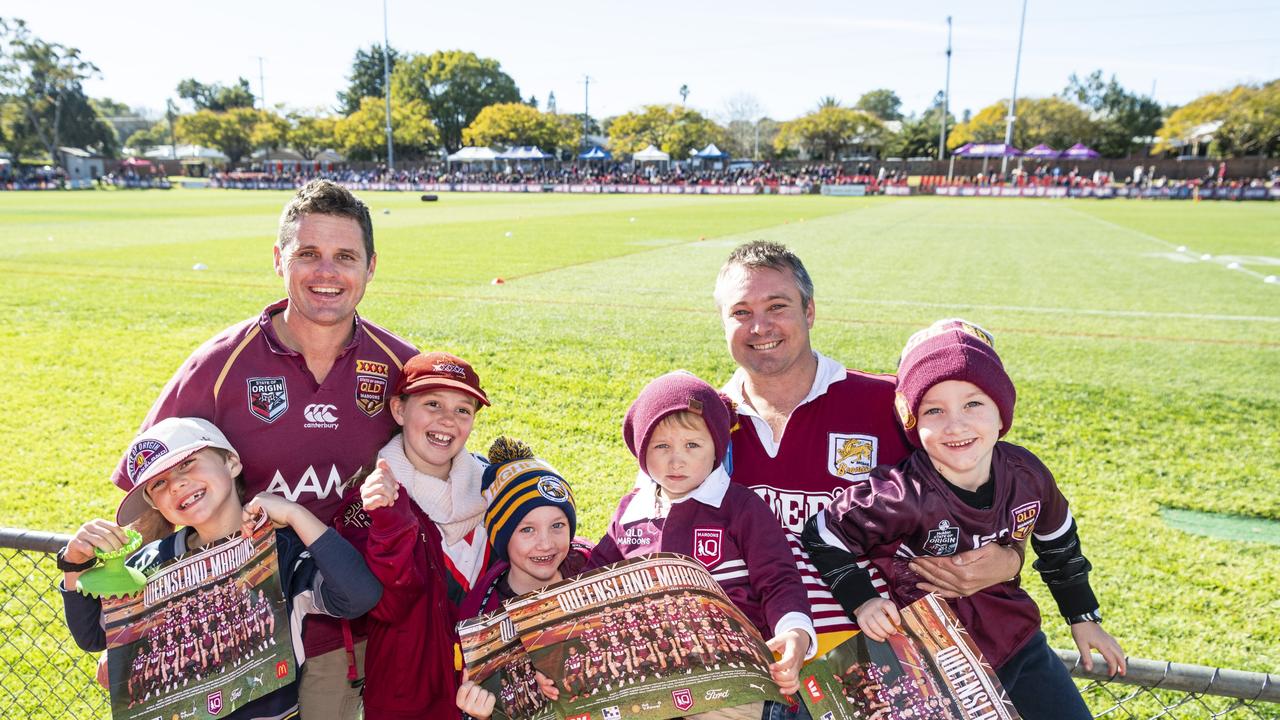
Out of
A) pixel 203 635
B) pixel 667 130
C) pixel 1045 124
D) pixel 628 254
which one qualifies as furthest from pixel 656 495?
pixel 667 130

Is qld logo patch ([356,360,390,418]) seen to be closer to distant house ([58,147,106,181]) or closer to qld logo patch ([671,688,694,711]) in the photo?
qld logo patch ([671,688,694,711])

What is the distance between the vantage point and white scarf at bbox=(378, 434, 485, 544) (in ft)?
8.16

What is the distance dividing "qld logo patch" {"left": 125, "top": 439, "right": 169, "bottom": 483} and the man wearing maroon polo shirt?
1793 mm

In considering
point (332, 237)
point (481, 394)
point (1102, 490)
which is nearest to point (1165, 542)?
point (1102, 490)

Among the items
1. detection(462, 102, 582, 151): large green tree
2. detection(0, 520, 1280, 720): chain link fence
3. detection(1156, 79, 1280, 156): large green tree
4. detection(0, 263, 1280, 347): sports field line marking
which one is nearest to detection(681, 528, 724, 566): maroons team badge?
detection(0, 520, 1280, 720): chain link fence

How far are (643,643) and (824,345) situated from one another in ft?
24.8

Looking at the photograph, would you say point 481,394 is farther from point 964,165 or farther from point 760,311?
point 964,165

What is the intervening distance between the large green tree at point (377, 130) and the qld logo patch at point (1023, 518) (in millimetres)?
89583

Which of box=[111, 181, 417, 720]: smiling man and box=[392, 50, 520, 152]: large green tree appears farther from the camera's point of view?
box=[392, 50, 520, 152]: large green tree

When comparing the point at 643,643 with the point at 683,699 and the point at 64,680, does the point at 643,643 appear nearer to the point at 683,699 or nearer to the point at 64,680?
the point at 683,699

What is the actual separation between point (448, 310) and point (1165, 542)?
8724mm

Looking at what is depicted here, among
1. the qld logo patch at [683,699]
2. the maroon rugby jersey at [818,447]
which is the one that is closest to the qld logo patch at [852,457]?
the maroon rugby jersey at [818,447]

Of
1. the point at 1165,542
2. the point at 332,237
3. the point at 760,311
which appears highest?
the point at 332,237

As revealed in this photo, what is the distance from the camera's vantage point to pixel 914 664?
2062 mm
